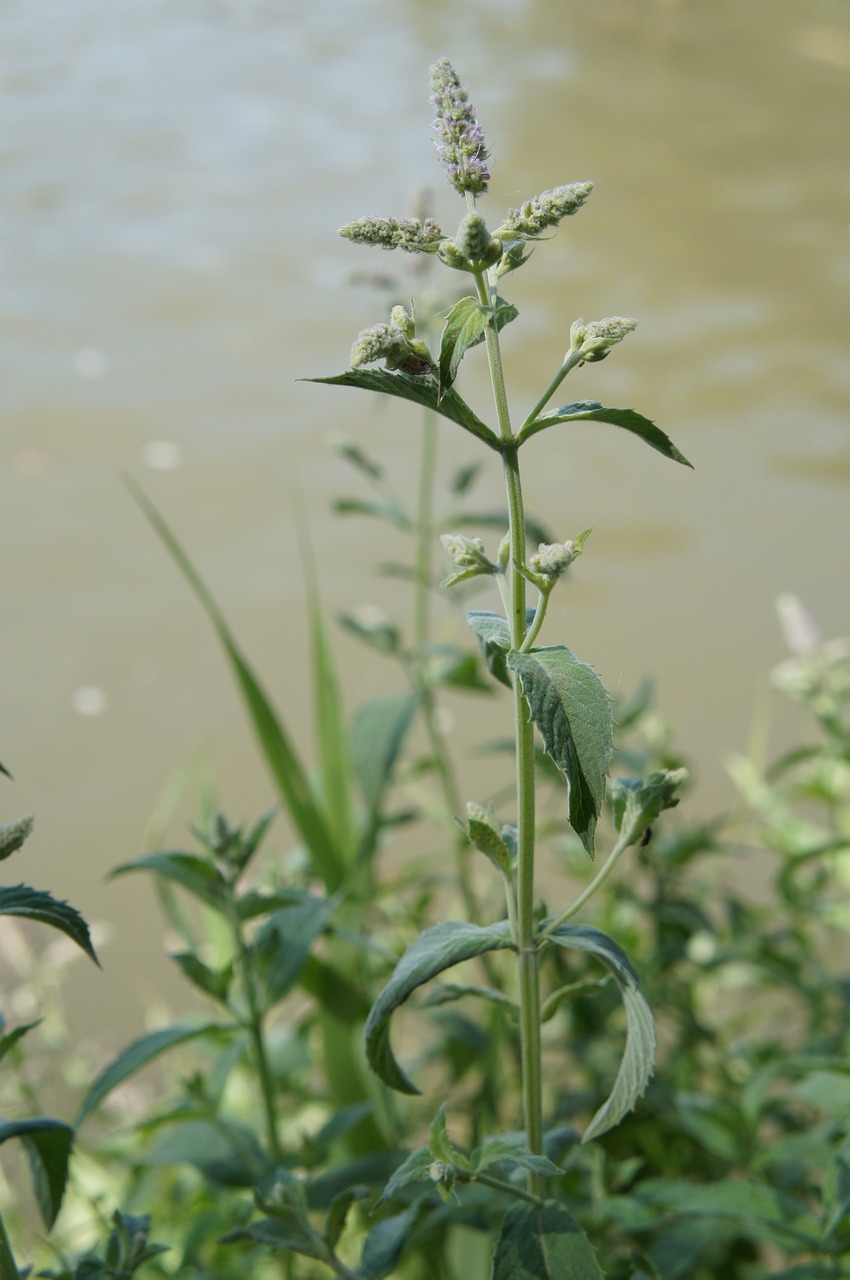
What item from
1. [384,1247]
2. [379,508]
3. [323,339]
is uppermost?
[323,339]

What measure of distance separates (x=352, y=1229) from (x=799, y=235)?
2.10 metres

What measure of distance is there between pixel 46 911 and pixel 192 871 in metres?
0.20

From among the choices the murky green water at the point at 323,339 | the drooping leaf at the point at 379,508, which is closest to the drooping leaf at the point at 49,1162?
the drooping leaf at the point at 379,508

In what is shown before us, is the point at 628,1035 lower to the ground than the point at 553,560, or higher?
lower

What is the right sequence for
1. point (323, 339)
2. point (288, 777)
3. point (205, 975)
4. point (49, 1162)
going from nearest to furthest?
1. point (49, 1162)
2. point (205, 975)
3. point (288, 777)
4. point (323, 339)

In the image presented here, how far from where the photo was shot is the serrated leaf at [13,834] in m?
0.42

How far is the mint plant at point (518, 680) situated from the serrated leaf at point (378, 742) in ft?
1.58

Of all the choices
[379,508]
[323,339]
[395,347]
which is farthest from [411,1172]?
[323,339]

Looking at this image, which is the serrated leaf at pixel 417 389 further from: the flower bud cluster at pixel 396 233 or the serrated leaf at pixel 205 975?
the serrated leaf at pixel 205 975

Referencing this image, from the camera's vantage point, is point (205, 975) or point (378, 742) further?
point (378, 742)

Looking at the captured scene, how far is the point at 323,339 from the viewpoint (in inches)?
83.4

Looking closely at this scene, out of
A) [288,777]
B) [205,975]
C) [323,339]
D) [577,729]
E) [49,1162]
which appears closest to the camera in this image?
[577,729]

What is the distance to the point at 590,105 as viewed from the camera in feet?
9.02

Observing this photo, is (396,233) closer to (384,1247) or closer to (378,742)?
(384,1247)
